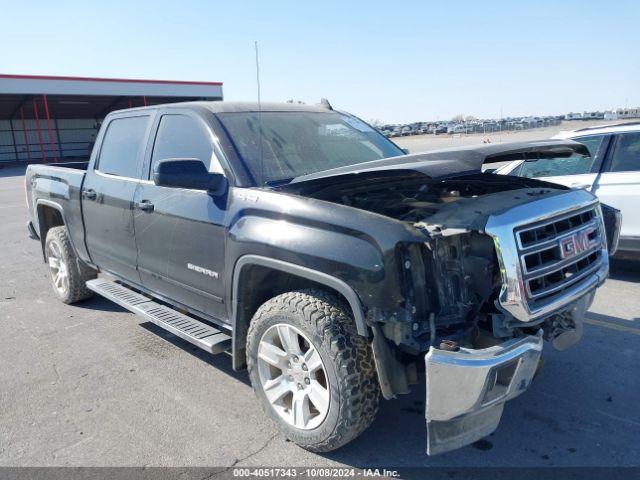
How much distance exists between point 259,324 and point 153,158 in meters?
1.90

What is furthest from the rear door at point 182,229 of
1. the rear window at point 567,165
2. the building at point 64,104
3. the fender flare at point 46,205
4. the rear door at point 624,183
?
the building at point 64,104

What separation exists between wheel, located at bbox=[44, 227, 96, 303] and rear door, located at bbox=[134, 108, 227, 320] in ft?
5.70

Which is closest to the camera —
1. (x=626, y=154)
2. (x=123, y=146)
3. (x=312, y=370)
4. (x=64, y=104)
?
(x=312, y=370)

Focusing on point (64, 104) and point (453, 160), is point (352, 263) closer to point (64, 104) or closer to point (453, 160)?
point (453, 160)

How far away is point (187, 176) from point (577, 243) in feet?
7.72

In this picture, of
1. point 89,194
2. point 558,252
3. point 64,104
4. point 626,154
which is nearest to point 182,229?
point 89,194

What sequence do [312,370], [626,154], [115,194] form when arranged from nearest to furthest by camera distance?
1. [312,370]
2. [115,194]
3. [626,154]

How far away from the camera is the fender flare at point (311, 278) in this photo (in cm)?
273

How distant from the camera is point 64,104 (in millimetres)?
37438

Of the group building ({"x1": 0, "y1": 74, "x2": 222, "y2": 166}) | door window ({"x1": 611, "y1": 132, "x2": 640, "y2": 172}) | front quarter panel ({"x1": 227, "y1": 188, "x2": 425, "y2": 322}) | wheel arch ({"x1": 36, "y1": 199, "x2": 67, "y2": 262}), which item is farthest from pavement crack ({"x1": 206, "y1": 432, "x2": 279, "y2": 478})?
building ({"x1": 0, "y1": 74, "x2": 222, "y2": 166})

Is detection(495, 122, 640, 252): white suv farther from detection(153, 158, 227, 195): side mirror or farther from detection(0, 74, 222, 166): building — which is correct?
detection(0, 74, 222, 166): building

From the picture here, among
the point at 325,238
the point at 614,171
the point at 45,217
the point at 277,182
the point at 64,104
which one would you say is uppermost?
the point at 64,104

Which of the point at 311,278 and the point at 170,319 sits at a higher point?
the point at 311,278

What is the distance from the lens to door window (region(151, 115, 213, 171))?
3.86 metres
